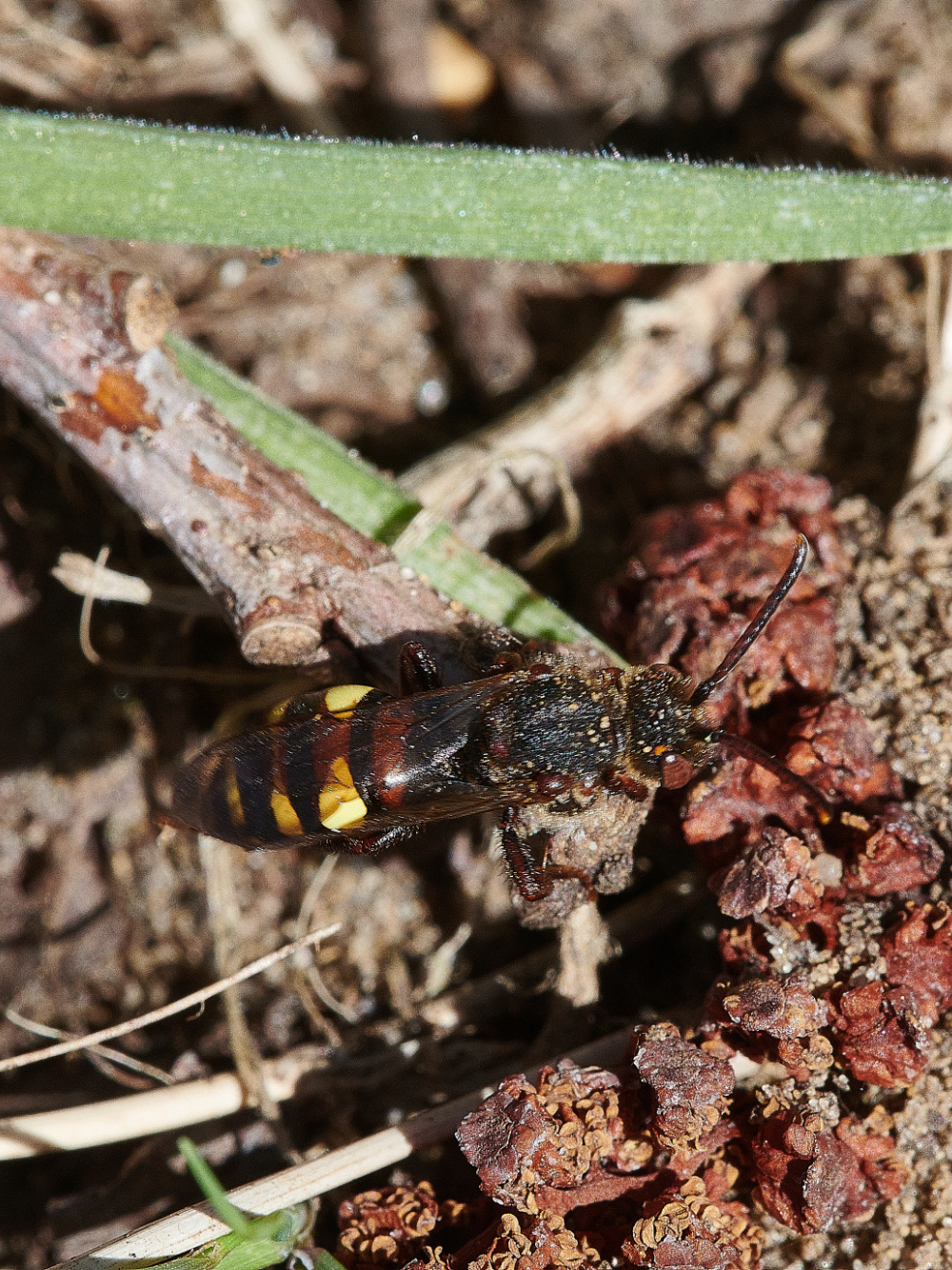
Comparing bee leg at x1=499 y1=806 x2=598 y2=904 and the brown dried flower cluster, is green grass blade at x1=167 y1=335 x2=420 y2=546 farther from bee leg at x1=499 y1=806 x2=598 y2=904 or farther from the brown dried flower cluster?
the brown dried flower cluster

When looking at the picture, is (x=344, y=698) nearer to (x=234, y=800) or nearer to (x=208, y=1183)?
(x=234, y=800)

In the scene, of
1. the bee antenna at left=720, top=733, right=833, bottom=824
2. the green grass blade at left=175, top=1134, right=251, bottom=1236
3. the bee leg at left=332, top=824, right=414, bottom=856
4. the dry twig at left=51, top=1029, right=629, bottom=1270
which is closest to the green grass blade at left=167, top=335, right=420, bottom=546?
the bee leg at left=332, top=824, right=414, bottom=856

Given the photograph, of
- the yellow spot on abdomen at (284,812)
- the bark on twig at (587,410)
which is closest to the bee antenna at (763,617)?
the bark on twig at (587,410)

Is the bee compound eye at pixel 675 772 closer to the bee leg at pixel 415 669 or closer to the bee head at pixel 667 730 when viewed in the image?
the bee head at pixel 667 730

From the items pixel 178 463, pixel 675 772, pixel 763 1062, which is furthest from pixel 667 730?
pixel 178 463

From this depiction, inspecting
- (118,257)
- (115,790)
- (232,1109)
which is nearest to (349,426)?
(118,257)

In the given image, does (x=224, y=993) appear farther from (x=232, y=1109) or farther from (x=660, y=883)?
(x=660, y=883)
